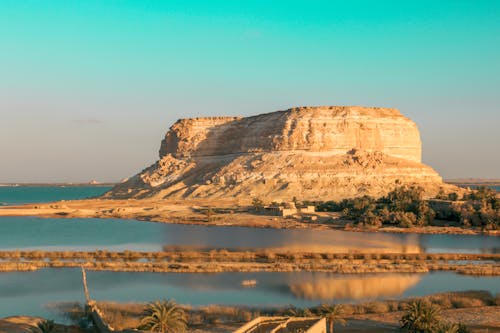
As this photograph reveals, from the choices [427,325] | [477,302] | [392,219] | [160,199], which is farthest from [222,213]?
[427,325]

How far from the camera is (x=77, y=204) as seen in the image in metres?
85.8

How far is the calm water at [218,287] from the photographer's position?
2341cm

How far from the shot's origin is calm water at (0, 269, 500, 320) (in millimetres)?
23406

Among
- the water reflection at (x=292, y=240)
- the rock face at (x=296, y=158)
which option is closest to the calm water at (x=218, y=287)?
the water reflection at (x=292, y=240)

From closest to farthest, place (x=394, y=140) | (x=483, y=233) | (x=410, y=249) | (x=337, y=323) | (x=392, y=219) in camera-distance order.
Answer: (x=337, y=323) < (x=410, y=249) < (x=483, y=233) < (x=392, y=219) < (x=394, y=140)

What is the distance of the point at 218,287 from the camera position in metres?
26.1

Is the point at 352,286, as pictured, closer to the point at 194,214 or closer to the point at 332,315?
the point at 332,315

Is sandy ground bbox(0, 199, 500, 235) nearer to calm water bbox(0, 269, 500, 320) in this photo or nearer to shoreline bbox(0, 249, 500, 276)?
shoreline bbox(0, 249, 500, 276)

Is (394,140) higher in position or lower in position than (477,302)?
higher

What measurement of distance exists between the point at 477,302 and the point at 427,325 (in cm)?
621

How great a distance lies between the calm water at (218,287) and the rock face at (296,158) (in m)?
48.6

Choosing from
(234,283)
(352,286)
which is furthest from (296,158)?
(352,286)

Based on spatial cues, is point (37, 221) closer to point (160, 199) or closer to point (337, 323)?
point (160, 199)

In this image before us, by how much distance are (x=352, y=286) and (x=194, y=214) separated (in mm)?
41713
